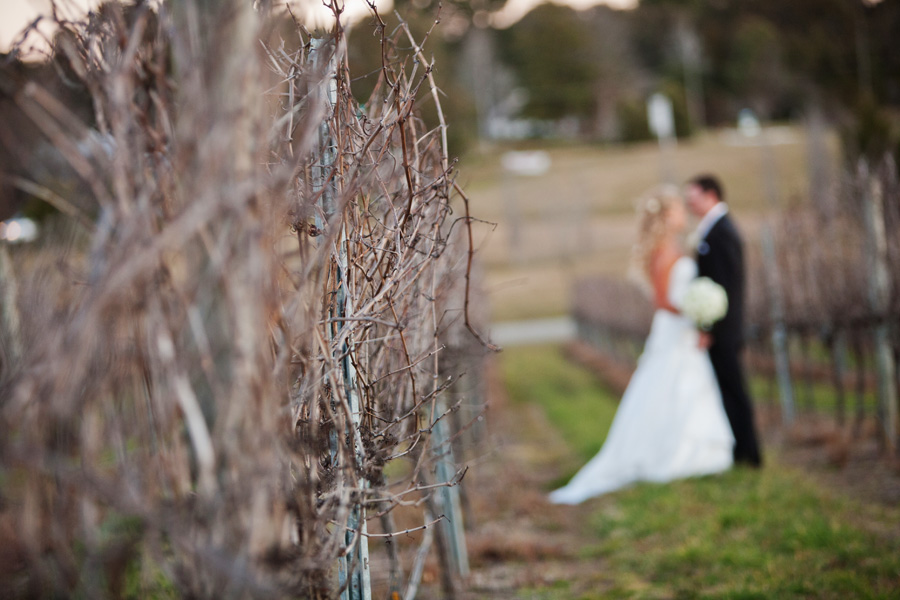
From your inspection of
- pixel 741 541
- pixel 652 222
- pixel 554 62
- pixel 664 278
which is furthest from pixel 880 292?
pixel 554 62

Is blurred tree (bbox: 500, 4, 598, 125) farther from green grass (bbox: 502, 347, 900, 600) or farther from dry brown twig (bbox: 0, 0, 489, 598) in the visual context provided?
dry brown twig (bbox: 0, 0, 489, 598)

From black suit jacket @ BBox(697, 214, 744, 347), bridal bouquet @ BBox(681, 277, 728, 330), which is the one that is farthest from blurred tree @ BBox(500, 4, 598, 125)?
bridal bouquet @ BBox(681, 277, 728, 330)

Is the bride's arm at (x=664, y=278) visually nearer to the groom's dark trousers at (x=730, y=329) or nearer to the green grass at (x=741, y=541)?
the groom's dark trousers at (x=730, y=329)

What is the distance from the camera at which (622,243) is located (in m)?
37.4

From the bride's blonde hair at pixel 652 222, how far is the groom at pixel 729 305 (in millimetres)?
501

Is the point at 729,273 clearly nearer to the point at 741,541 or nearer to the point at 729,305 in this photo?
the point at 729,305

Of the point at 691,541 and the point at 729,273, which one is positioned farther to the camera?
the point at 729,273

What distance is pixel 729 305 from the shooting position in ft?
20.0

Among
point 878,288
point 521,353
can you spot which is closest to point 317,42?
point 878,288

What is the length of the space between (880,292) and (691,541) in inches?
131

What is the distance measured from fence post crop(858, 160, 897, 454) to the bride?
1.22 meters

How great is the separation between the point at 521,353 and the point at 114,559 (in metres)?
17.6

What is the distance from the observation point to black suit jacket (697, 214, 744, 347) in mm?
6062

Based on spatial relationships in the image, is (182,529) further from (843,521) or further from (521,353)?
(521,353)
